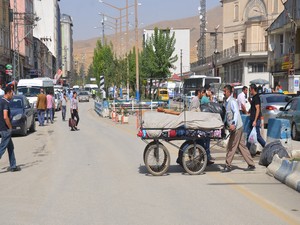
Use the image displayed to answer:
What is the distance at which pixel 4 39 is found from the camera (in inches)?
2117

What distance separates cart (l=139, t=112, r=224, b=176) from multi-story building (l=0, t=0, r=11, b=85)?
137 ft

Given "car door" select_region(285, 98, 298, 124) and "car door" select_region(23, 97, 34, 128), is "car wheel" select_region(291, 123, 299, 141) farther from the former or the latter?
"car door" select_region(23, 97, 34, 128)

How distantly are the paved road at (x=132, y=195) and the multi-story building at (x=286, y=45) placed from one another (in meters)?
26.2

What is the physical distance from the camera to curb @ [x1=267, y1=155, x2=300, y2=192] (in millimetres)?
9369


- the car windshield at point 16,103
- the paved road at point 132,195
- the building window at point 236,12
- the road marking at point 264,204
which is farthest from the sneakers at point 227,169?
the building window at point 236,12

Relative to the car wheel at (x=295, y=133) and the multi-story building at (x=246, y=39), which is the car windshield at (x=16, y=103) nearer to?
the car wheel at (x=295, y=133)

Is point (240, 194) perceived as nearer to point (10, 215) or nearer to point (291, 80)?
point (10, 215)

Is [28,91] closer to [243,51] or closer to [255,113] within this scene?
[255,113]

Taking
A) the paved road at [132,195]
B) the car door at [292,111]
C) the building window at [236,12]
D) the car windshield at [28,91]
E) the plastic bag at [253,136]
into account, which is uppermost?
the building window at [236,12]

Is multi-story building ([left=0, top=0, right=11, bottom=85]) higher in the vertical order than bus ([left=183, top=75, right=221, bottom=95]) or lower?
higher

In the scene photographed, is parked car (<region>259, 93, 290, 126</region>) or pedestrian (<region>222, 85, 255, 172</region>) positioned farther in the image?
parked car (<region>259, 93, 290, 126</region>)

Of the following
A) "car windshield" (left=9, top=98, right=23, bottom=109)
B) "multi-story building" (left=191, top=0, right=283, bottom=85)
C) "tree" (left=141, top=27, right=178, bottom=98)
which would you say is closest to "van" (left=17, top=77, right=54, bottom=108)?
"car windshield" (left=9, top=98, right=23, bottom=109)

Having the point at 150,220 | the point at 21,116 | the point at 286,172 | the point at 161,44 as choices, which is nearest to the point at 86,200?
the point at 150,220

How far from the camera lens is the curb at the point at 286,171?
9.37 meters
